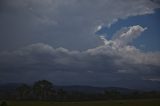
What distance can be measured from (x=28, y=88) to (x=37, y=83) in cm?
553

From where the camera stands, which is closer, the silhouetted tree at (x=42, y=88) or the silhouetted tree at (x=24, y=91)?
the silhouetted tree at (x=42, y=88)

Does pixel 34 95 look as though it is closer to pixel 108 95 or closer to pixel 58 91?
pixel 58 91

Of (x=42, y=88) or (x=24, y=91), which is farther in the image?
(x=24, y=91)

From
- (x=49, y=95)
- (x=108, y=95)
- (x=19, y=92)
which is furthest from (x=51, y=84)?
(x=108, y=95)

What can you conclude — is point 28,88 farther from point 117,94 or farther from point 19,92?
point 117,94

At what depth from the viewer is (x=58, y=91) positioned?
355 feet

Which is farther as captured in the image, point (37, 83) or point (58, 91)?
point (58, 91)

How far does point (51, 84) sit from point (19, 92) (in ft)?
41.3

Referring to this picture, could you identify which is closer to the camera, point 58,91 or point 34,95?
point 34,95

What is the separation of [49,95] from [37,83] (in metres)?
6.24

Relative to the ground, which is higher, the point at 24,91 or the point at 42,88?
the point at 42,88

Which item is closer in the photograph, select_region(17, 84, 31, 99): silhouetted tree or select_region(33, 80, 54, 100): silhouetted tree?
select_region(33, 80, 54, 100): silhouetted tree

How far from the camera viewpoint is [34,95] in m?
101

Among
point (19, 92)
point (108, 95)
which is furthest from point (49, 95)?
point (108, 95)
